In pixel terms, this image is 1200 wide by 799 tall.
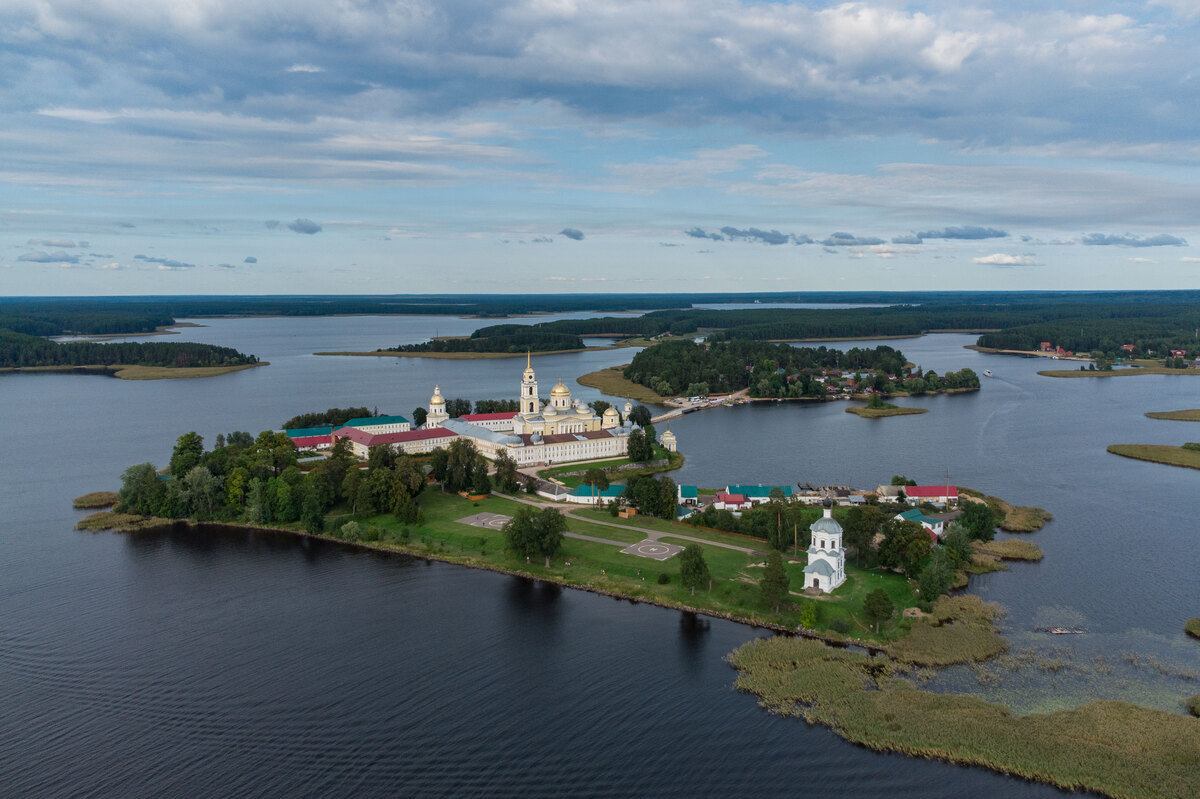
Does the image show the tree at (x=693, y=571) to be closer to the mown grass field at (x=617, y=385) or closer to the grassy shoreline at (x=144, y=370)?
the mown grass field at (x=617, y=385)

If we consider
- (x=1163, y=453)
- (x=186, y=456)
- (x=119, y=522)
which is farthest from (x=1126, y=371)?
(x=119, y=522)

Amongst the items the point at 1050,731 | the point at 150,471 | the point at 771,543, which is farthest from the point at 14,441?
the point at 1050,731

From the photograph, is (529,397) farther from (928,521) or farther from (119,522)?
(928,521)

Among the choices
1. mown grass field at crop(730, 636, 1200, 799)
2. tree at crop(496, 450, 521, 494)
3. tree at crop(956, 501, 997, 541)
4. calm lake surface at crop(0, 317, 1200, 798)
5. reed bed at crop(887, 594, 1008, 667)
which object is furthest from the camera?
tree at crop(496, 450, 521, 494)

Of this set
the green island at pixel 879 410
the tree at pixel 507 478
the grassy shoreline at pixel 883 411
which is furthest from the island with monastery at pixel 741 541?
the green island at pixel 879 410

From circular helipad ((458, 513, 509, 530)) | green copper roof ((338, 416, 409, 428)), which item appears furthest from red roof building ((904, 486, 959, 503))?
→ green copper roof ((338, 416, 409, 428))

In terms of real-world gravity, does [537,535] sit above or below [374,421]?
below

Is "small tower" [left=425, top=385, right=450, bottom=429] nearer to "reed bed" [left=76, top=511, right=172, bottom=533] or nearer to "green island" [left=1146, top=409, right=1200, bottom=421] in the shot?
"reed bed" [left=76, top=511, right=172, bottom=533]

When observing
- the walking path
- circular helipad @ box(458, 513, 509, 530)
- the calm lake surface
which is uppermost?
the walking path
